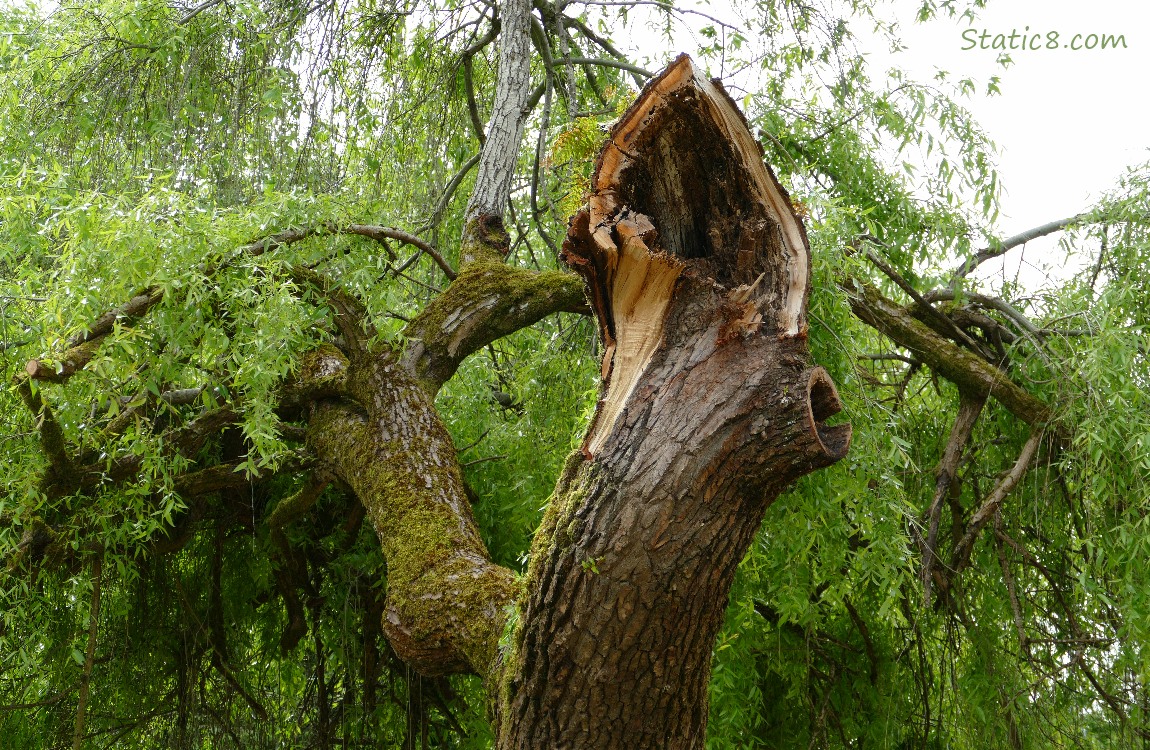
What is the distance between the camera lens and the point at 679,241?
1659 mm

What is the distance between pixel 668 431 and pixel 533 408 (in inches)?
56.4

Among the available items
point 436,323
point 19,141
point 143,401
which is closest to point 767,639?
point 436,323

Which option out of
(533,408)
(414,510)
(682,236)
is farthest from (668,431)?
(533,408)

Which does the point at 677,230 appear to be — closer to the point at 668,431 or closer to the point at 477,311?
the point at 668,431

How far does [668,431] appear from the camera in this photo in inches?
56.1

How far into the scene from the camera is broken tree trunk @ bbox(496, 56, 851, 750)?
1.40 metres

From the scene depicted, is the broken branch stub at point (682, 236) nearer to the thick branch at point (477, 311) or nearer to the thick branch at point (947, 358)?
the thick branch at point (477, 311)

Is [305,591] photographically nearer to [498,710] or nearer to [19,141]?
→ [19,141]

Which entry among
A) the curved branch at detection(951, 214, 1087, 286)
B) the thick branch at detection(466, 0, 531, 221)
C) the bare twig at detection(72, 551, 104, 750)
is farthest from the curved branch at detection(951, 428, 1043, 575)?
the bare twig at detection(72, 551, 104, 750)

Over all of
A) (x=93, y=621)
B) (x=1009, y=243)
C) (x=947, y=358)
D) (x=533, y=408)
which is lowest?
(x=93, y=621)

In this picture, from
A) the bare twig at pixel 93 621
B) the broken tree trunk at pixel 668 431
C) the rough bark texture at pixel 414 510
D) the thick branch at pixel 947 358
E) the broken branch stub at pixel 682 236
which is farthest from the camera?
the thick branch at pixel 947 358

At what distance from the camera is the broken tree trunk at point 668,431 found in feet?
4.61

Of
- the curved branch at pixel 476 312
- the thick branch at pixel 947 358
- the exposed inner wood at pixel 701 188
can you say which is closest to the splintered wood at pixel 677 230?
the exposed inner wood at pixel 701 188

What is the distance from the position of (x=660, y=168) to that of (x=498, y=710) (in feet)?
3.02
